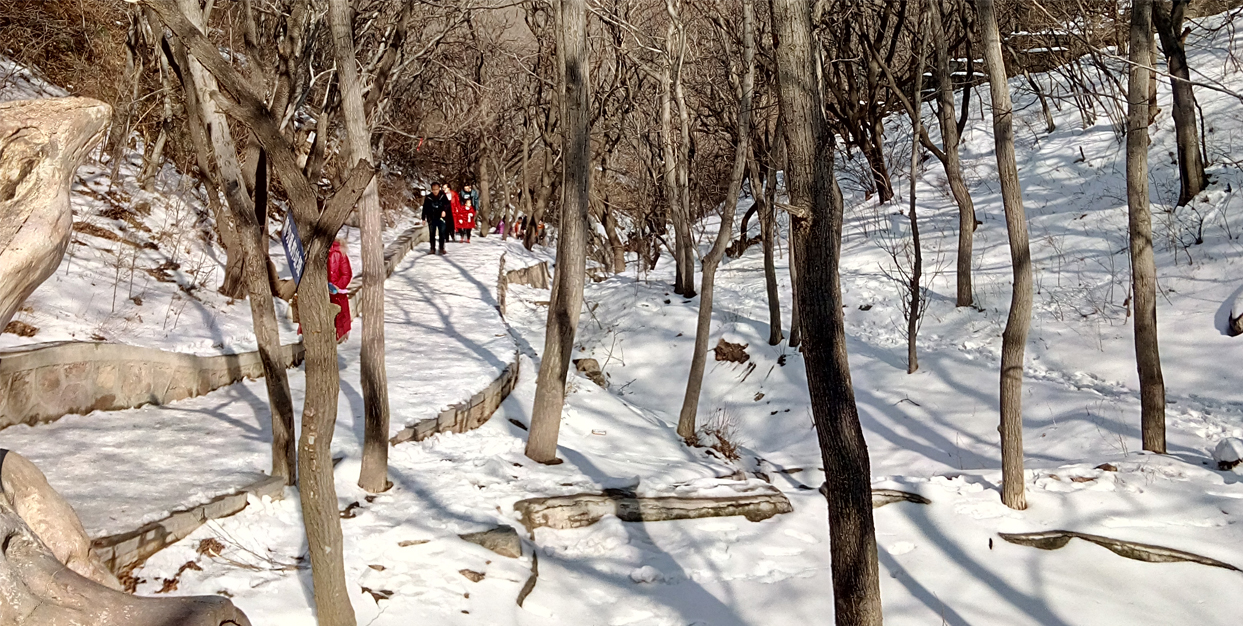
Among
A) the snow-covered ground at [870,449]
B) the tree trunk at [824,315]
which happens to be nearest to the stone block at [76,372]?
the snow-covered ground at [870,449]

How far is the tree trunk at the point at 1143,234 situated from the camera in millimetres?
8078

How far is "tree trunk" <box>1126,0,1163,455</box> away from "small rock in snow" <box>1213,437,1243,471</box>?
64 cm

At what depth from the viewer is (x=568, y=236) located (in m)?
8.44

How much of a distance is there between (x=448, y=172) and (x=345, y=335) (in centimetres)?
2343

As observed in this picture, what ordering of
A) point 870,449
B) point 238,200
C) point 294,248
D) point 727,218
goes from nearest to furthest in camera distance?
point 294,248 → point 238,200 → point 727,218 → point 870,449

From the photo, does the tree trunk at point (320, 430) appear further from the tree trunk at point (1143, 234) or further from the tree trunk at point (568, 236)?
the tree trunk at point (1143, 234)

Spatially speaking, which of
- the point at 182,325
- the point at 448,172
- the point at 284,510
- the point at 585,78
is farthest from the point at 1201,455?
the point at 448,172

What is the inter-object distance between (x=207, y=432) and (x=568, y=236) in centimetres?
356

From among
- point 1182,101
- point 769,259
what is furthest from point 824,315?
point 1182,101

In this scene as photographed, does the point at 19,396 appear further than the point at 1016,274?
No

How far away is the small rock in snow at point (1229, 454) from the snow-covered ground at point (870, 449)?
0.20 m

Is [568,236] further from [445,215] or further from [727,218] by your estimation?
[445,215]

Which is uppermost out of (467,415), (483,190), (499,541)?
(483,190)

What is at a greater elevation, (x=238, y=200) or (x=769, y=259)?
(x=238, y=200)
